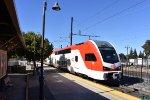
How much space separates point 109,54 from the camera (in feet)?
81.0

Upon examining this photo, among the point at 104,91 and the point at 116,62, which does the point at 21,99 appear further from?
the point at 116,62

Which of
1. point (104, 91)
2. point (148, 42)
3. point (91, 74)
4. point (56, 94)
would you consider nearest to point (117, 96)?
point (104, 91)

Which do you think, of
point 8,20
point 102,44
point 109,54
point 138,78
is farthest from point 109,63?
point 8,20

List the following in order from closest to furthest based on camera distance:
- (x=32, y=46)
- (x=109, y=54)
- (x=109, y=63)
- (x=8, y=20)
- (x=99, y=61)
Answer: (x=8, y=20)
(x=109, y=63)
(x=99, y=61)
(x=109, y=54)
(x=32, y=46)

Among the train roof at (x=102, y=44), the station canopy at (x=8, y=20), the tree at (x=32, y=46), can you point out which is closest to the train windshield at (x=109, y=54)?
the train roof at (x=102, y=44)

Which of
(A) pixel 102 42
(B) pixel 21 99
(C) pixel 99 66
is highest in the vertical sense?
(A) pixel 102 42

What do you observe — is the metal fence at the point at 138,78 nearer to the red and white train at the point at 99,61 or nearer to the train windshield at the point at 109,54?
the red and white train at the point at 99,61

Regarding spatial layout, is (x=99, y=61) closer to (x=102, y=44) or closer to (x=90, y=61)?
(x=102, y=44)

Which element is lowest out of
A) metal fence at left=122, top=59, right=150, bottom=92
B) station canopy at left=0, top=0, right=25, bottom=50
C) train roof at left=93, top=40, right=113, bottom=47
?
metal fence at left=122, top=59, right=150, bottom=92

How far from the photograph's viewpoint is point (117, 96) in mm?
17594

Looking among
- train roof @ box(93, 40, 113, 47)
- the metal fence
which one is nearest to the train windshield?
train roof @ box(93, 40, 113, 47)

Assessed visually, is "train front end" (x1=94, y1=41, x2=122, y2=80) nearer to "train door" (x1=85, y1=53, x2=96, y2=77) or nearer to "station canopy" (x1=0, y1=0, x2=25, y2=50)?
"train door" (x1=85, y1=53, x2=96, y2=77)

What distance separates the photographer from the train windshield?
24.2 m

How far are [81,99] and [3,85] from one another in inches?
261
